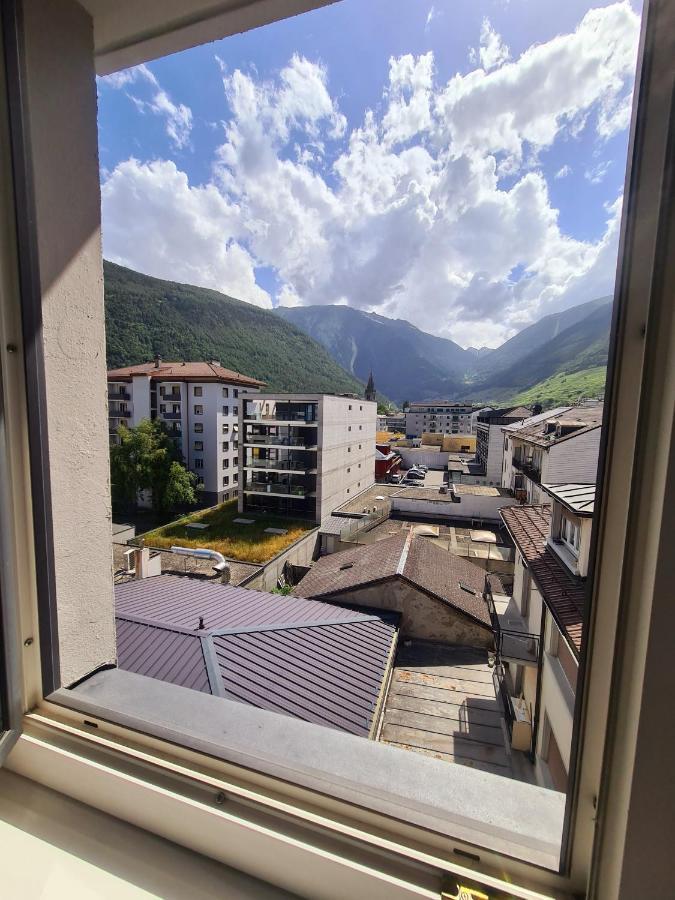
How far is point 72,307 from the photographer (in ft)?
2.46

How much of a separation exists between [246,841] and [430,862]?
0.79 feet

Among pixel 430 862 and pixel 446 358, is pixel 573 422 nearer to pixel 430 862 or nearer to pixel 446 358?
pixel 430 862

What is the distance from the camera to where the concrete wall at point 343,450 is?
1337cm

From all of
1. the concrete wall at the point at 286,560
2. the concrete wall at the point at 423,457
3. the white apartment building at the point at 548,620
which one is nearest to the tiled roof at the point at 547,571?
the white apartment building at the point at 548,620

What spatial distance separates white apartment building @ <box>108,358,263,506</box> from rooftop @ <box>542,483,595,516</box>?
1463cm

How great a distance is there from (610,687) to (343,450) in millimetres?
14595

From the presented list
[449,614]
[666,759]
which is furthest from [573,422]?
[666,759]

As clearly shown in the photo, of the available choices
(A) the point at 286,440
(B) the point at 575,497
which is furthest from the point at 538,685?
(A) the point at 286,440

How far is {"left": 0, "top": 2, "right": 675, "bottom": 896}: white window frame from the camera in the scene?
382 millimetres

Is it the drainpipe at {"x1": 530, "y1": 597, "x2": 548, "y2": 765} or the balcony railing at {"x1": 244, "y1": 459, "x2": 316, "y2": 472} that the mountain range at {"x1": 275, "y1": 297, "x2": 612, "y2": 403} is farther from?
the drainpipe at {"x1": 530, "y1": 597, "x2": 548, "y2": 765}

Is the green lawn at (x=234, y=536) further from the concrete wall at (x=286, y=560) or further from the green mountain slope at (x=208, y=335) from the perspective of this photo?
the green mountain slope at (x=208, y=335)

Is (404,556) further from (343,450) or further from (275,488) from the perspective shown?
(343,450)

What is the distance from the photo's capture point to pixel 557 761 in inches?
102

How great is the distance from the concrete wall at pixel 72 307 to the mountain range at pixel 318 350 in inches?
6.6
